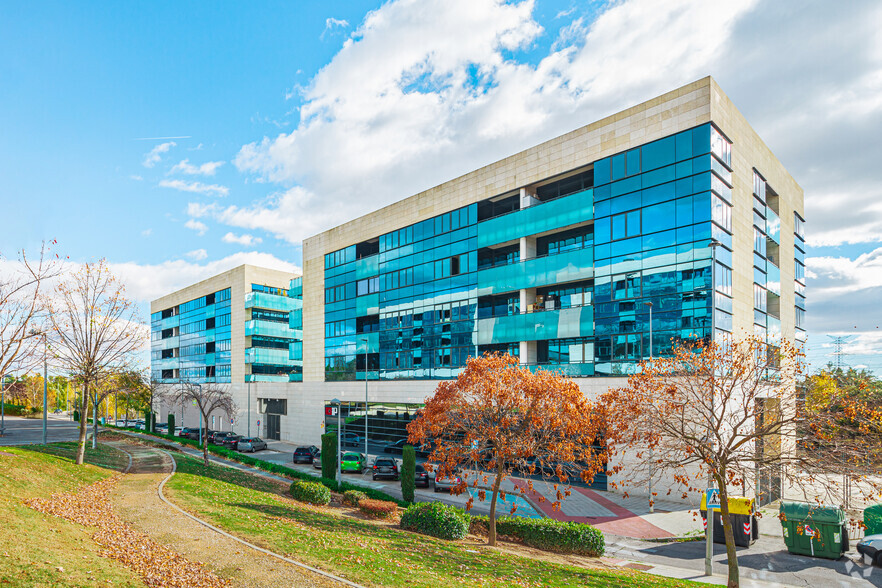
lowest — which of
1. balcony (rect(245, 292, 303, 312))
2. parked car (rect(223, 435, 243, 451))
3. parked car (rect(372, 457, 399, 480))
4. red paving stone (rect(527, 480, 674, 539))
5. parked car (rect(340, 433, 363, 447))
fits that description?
parked car (rect(223, 435, 243, 451))

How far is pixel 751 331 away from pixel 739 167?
33.9 ft

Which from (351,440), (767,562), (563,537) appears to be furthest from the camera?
(351,440)

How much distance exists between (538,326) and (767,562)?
64.0 feet

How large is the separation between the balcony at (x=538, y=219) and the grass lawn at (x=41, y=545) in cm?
2977

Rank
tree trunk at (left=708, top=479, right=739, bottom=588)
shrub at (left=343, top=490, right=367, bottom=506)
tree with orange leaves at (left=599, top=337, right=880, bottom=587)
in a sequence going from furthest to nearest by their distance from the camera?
shrub at (left=343, top=490, right=367, bottom=506) → tree trunk at (left=708, top=479, right=739, bottom=588) → tree with orange leaves at (left=599, top=337, right=880, bottom=587)

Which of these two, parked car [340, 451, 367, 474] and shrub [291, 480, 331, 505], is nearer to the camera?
shrub [291, 480, 331, 505]

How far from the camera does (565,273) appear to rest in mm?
35594

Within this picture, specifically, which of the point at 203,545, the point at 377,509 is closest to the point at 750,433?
the point at 377,509

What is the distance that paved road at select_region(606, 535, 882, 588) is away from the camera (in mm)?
18344

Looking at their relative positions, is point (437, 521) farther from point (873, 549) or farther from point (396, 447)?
point (396, 447)

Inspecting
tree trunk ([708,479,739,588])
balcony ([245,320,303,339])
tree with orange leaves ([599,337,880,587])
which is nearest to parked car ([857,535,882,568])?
tree with orange leaves ([599,337,880,587])

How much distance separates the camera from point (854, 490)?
111 ft

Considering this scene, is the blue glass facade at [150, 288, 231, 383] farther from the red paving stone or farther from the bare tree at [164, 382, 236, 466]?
the red paving stone

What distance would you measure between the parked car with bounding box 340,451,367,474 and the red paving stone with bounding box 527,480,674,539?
48.7ft
